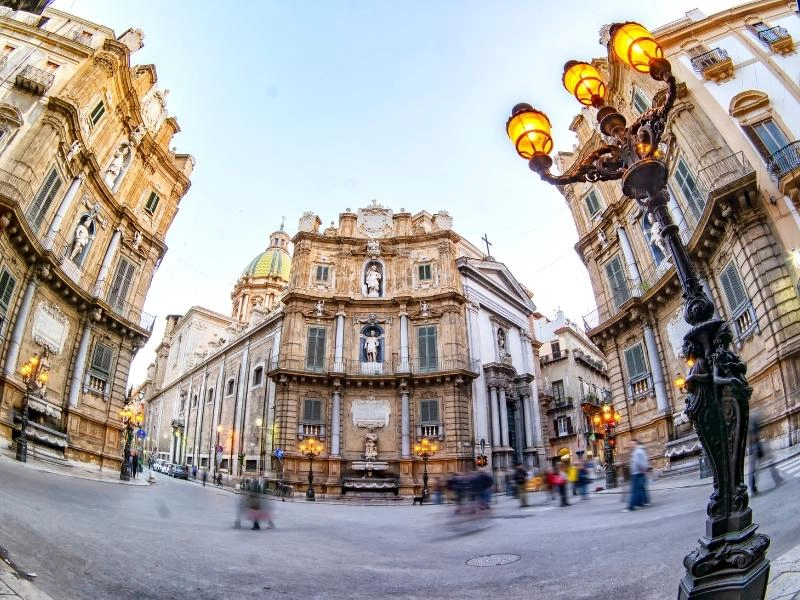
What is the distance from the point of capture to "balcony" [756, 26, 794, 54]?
16562mm

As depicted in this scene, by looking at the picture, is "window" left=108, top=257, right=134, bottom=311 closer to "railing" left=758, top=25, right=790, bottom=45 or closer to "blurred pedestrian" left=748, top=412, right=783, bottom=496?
"blurred pedestrian" left=748, top=412, right=783, bottom=496

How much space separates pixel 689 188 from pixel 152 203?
26.5m

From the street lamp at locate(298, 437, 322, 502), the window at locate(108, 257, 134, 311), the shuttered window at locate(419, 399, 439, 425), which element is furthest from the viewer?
the shuttered window at locate(419, 399, 439, 425)

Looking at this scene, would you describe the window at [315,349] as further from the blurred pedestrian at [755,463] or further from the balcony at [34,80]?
the blurred pedestrian at [755,463]

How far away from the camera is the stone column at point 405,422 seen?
26953 millimetres

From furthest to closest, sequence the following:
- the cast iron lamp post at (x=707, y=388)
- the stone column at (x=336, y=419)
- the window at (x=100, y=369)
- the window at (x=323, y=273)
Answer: the window at (x=323, y=273), the stone column at (x=336, y=419), the window at (x=100, y=369), the cast iron lamp post at (x=707, y=388)

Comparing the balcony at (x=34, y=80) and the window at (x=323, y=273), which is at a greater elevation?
the balcony at (x=34, y=80)

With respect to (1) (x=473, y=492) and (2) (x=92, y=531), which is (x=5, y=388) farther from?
(1) (x=473, y=492)

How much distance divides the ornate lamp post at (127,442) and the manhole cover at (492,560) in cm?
1888

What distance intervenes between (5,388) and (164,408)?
45490 mm

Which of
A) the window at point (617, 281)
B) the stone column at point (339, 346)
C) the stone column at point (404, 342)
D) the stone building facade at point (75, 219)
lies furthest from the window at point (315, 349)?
the window at point (617, 281)

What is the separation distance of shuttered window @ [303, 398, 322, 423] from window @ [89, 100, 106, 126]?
18.3 m

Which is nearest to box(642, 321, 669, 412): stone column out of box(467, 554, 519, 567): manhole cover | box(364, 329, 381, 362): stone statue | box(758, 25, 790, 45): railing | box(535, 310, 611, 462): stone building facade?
box(758, 25, 790, 45): railing

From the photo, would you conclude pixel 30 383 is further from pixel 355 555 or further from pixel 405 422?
pixel 405 422
